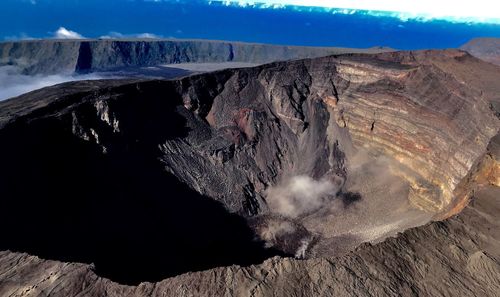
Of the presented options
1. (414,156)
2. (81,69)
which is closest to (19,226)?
(414,156)

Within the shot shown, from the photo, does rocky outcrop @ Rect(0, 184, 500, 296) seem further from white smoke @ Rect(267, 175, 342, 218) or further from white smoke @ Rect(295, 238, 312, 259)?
white smoke @ Rect(267, 175, 342, 218)

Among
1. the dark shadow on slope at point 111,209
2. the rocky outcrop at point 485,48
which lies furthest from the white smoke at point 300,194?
the rocky outcrop at point 485,48

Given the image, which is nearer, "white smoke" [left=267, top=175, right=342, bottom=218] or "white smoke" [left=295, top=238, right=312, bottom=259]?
"white smoke" [left=295, top=238, right=312, bottom=259]

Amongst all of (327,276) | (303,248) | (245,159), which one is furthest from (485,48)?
(327,276)

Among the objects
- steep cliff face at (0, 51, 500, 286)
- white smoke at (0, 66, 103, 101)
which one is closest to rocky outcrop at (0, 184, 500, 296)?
steep cliff face at (0, 51, 500, 286)

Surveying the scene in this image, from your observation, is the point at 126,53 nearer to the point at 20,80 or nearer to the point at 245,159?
the point at 20,80

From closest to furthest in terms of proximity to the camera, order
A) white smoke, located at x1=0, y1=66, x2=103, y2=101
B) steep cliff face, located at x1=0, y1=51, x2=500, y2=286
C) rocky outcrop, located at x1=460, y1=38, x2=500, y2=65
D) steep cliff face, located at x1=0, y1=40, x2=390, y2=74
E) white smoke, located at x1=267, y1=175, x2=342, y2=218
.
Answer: steep cliff face, located at x1=0, y1=51, x2=500, y2=286 → white smoke, located at x1=267, y1=175, x2=342, y2=218 → white smoke, located at x1=0, y1=66, x2=103, y2=101 → rocky outcrop, located at x1=460, y1=38, x2=500, y2=65 → steep cliff face, located at x1=0, y1=40, x2=390, y2=74
